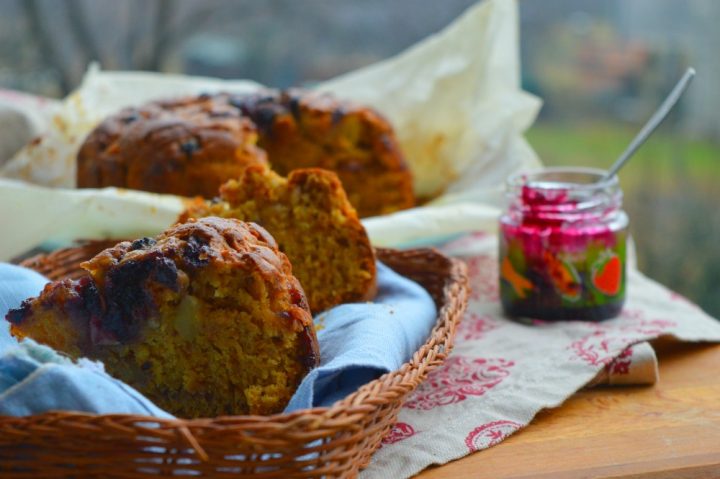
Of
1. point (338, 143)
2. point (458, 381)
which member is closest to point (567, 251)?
point (458, 381)

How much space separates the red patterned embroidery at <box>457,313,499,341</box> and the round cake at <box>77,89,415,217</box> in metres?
0.62

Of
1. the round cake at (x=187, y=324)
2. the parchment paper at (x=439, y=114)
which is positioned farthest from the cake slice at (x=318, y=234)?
the parchment paper at (x=439, y=114)

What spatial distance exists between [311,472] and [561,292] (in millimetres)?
951

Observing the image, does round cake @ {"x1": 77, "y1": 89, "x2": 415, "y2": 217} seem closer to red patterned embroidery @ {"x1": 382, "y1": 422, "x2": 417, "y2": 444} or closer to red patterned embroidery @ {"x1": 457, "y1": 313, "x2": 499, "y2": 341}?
red patterned embroidery @ {"x1": 457, "y1": 313, "x2": 499, "y2": 341}

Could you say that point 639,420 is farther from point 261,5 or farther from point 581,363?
point 261,5

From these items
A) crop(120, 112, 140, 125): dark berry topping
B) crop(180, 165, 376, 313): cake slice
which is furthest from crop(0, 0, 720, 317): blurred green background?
crop(180, 165, 376, 313): cake slice

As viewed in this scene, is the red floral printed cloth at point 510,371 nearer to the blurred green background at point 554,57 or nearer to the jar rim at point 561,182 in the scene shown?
the jar rim at point 561,182

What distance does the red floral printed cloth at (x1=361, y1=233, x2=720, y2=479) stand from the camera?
4.91ft

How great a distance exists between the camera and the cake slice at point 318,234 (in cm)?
178

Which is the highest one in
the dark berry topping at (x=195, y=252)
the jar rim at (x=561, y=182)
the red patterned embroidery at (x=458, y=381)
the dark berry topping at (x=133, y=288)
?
the dark berry topping at (x=195, y=252)

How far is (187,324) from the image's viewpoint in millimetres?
1324

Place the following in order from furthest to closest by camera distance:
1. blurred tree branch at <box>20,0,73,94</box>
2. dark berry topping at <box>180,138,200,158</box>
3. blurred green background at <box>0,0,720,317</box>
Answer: blurred green background at <box>0,0,720,317</box> < blurred tree branch at <box>20,0,73,94</box> < dark berry topping at <box>180,138,200,158</box>

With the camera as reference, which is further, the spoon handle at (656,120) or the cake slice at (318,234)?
the spoon handle at (656,120)

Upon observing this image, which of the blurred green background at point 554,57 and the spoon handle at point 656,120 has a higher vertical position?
the spoon handle at point 656,120
